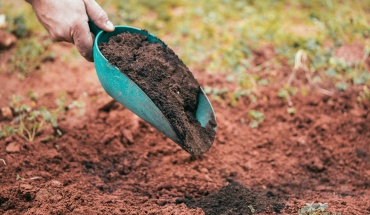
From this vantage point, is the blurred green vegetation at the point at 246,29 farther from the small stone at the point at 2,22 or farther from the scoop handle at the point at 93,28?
the scoop handle at the point at 93,28

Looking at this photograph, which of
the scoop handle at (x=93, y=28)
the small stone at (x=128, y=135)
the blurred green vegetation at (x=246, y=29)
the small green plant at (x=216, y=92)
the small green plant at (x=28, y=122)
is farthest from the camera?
the blurred green vegetation at (x=246, y=29)

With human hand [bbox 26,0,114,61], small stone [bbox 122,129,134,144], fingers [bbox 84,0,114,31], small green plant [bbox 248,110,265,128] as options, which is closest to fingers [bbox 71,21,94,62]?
human hand [bbox 26,0,114,61]

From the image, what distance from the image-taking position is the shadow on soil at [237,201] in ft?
9.52

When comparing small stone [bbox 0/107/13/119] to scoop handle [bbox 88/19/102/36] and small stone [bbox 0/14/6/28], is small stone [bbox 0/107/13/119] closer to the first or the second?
scoop handle [bbox 88/19/102/36]

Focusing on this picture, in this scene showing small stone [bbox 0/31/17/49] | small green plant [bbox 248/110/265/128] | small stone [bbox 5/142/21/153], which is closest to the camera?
small stone [bbox 5/142/21/153]

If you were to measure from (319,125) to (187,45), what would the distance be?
1768mm

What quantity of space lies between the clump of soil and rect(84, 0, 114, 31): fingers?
4.1 inches

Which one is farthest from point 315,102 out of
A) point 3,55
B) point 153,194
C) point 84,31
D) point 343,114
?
point 3,55

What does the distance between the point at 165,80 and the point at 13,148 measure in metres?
1.31

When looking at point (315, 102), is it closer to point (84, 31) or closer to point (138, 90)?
point (138, 90)

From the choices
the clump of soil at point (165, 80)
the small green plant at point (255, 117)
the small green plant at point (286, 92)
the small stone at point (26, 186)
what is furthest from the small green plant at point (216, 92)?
the small stone at point (26, 186)

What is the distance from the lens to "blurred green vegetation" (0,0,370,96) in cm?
463

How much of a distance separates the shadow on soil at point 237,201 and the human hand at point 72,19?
4.26 feet

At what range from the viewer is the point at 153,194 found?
3.15 metres
